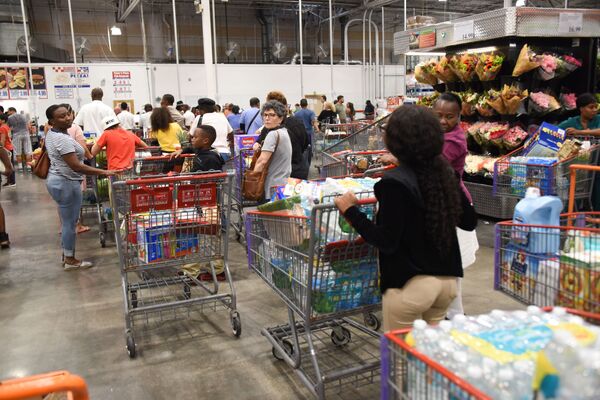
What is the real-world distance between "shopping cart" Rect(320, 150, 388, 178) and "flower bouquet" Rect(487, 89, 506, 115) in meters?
1.84

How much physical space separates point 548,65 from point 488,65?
69cm

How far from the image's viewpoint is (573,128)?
18.5ft

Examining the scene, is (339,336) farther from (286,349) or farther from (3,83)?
(3,83)

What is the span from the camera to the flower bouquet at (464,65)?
6.98 meters

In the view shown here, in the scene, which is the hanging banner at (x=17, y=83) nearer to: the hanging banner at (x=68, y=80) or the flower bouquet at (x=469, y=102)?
the hanging banner at (x=68, y=80)

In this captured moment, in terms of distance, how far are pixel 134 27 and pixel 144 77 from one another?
14.8 ft

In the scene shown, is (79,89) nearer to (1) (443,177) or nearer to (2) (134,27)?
(2) (134,27)

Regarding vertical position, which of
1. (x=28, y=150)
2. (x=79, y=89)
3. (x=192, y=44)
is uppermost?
(x=192, y=44)

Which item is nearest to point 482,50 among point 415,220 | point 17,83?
point 415,220

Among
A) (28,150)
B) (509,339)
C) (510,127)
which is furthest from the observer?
(28,150)

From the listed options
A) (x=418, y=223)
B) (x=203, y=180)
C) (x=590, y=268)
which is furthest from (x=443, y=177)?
(x=203, y=180)

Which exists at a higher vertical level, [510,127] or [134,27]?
[134,27]

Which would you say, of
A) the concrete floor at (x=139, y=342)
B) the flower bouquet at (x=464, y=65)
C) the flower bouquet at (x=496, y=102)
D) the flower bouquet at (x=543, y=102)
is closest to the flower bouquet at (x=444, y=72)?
the flower bouquet at (x=464, y=65)

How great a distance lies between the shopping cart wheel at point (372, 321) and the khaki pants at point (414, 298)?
1.47 meters
